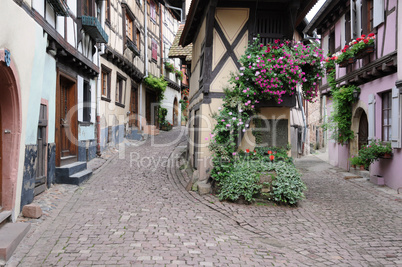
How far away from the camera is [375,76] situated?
864 cm

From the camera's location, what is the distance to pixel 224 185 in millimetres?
6754

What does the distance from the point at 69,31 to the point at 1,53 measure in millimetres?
3931

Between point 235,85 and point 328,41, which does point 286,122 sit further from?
point 328,41

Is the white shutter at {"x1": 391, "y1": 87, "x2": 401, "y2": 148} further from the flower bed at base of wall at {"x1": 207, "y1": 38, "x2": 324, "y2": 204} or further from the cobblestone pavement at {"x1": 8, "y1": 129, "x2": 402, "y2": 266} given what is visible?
the flower bed at base of wall at {"x1": 207, "y1": 38, "x2": 324, "y2": 204}

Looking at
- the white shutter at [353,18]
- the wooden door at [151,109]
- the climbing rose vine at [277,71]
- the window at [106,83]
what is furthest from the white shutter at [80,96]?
the wooden door at [151,109]

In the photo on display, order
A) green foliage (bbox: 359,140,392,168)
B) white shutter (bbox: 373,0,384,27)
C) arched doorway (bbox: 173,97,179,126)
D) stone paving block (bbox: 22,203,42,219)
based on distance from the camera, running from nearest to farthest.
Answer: stone paving block (bbox: 22,203,42,219) < green foliage (bbox: 359,140,392,168) < white shutter (bbox: 373,0,384,27) < arched doorway (bbox: 173,97,179,126)

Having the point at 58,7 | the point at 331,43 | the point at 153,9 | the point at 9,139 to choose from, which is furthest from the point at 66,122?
the point at 153,9

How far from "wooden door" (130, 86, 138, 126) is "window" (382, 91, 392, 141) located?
1041 cm

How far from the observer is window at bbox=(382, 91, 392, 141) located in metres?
8.29

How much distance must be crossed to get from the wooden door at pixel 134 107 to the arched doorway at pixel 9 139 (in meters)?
10.7

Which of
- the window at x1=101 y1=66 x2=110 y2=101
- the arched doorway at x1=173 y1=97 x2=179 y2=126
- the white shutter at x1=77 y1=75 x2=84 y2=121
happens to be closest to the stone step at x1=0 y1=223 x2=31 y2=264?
the white shutter at x1=77 y1=75 x2=84 y2=121

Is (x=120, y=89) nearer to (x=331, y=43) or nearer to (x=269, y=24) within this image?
(x=269, y=24)

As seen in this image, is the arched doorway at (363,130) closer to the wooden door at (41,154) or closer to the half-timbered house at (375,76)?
the half-timbered house at (375,76)

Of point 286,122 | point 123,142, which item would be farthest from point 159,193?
point 123,142
